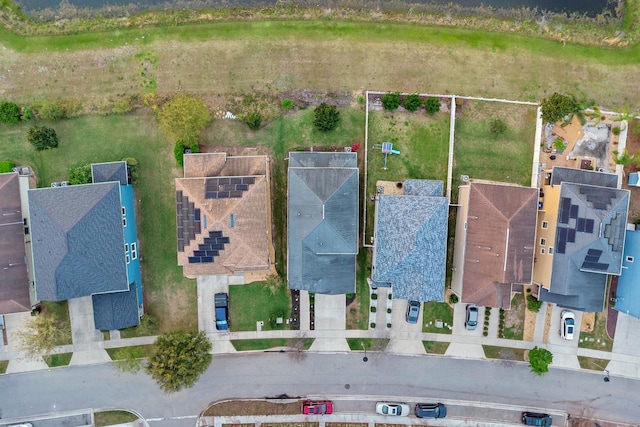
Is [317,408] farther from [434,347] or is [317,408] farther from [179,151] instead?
[179,151]

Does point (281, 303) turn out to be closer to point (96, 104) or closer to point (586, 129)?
point (96, 104)

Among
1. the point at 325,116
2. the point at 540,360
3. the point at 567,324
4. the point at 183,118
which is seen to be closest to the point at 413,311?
the point at 540,360

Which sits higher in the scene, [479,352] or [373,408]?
[479,352]

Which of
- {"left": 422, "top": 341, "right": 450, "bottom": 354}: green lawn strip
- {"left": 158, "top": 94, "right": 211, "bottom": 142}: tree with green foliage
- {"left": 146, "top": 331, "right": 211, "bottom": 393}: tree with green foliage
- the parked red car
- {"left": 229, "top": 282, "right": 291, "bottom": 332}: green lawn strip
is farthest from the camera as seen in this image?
{"left": 422, "top": 341, "right": 450, "bottom": 354}: green lawn strip

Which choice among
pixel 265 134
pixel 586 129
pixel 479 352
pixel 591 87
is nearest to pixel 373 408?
pixel 479 352

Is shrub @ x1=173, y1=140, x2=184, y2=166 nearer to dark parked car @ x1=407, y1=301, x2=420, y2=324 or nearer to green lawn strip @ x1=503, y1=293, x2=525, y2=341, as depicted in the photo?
dark parked car @ x1=407, y1=301, x2=420, y2=324

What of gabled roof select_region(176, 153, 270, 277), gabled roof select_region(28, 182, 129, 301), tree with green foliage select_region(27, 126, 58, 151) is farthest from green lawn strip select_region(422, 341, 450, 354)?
tree with green foliage select_region(27, 126, 58, 151)

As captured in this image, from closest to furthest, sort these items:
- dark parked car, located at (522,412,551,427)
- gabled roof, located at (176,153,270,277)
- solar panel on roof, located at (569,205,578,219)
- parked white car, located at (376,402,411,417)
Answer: gabled roof, located at (176,153,270,277), solar panel on roof, located at (569,205,578,219), parked white car, located at (376,402,411,417), dark parked car, located at (522,412,551,427)
